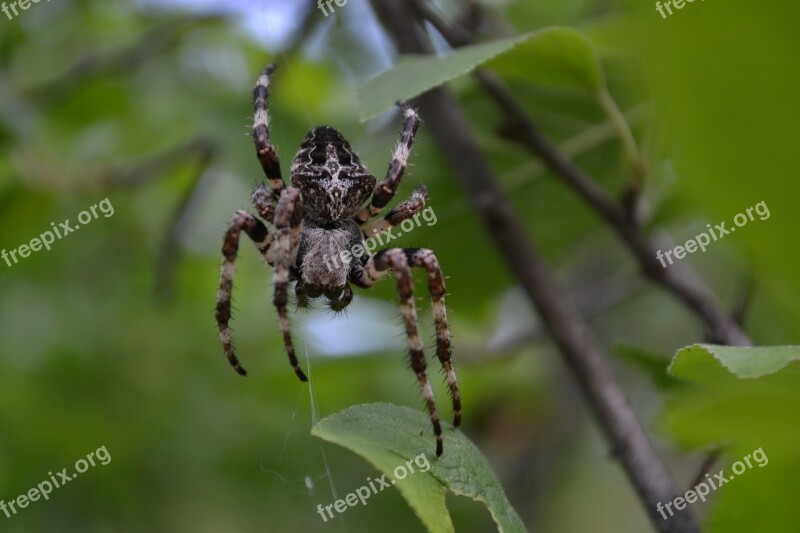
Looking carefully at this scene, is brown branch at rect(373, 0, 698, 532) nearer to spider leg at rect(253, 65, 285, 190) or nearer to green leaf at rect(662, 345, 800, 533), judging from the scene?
spider leg at rect(253, 65, 285, 190)

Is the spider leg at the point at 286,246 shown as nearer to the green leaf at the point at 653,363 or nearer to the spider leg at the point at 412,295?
the spider leg at the point at 412,295

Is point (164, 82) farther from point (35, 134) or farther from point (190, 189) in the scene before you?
point (190, 189)

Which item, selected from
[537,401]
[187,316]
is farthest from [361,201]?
[537,401]

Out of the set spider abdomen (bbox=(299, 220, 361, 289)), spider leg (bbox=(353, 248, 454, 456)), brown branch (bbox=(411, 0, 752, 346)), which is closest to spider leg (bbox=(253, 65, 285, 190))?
spider abdomen (bbox=(299, 220, 361, 289))

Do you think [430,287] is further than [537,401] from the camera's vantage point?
No

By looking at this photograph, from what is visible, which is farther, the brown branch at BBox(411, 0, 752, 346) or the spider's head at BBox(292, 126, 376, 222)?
the brown branch at BBox(411, 0, 752, 346)

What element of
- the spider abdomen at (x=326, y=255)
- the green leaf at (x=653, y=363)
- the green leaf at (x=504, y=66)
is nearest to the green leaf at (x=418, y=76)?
the green leaf at (x=504, y=66)
